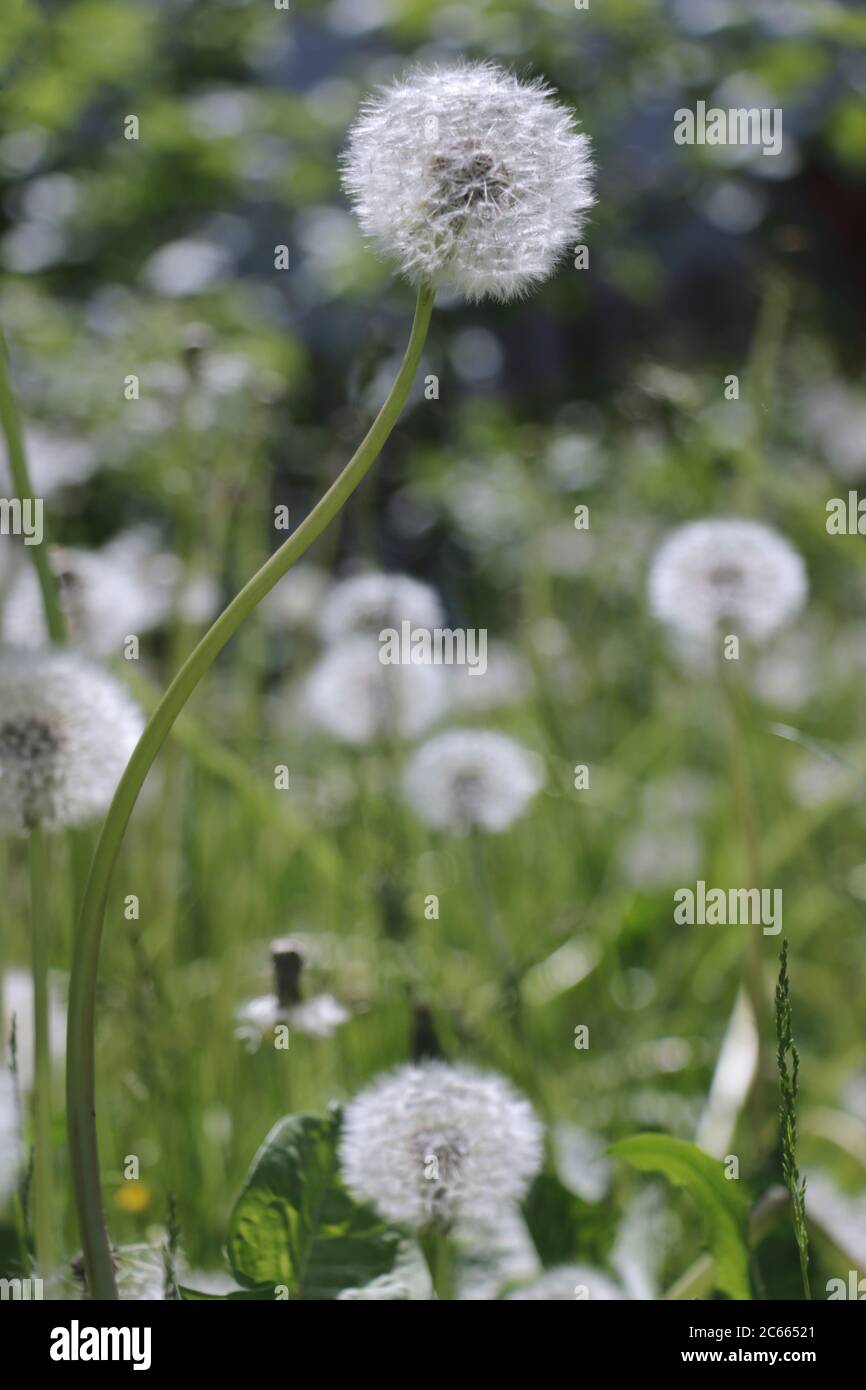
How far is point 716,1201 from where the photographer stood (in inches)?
24.7

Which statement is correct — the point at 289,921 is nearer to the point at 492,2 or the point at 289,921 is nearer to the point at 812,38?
the point at 492,2

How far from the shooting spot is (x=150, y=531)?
197cm

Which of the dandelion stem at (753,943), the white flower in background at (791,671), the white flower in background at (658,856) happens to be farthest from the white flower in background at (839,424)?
the dandelion stem at (753,943)

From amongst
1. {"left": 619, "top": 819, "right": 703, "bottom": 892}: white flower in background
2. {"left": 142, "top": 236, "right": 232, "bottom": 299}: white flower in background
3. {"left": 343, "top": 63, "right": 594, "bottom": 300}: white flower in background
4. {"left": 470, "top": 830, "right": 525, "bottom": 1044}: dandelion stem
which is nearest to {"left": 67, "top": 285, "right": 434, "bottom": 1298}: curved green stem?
{"left": 343, "top": 63, "right": 594, "bottom": 300}: white flower in background

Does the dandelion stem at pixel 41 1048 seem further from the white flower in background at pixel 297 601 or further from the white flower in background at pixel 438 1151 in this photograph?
the white flower in background at pixel 297 601

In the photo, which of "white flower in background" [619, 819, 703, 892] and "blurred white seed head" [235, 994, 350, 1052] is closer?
"blurred white seed head" [235, 994, 350, 1052]

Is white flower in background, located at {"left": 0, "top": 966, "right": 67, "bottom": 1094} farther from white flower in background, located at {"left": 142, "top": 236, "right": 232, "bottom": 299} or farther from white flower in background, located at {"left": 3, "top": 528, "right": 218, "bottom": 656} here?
white flower in background, located at {"left": 142, "top": 236, "right": 232, "bottom": 299}

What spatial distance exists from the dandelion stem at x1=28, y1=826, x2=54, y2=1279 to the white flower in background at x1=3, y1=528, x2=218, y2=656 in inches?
6.4

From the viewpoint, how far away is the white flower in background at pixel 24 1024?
0.76 m

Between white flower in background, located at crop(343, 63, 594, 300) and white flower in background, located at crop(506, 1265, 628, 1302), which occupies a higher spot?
white flower in background, located at crop(343, 63, 594, 300)

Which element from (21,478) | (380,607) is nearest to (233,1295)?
(21,478)

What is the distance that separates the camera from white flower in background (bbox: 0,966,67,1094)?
0.76 meters
